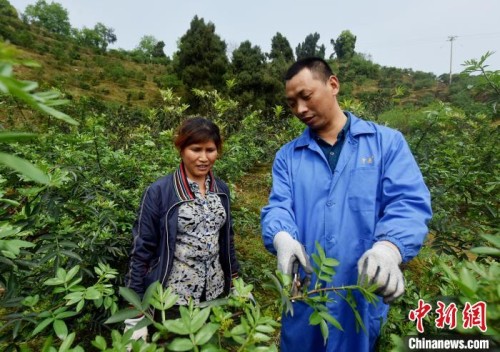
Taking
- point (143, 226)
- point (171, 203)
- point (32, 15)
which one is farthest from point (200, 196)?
point (32, 15)

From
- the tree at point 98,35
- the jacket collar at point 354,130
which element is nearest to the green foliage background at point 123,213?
the jacket collar at point 354,130

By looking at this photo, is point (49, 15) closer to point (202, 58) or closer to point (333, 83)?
point (202, 58)

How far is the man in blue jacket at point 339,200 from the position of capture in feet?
4.25

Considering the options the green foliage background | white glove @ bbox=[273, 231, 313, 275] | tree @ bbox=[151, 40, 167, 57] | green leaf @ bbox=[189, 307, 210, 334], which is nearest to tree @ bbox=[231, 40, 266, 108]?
the green foliage background

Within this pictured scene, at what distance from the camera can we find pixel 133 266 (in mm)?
1661

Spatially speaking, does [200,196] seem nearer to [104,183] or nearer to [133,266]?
[133,266]

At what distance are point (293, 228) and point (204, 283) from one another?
72cm

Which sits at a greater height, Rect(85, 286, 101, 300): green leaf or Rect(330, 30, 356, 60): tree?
Rect(330, 30, 356, 60): tree

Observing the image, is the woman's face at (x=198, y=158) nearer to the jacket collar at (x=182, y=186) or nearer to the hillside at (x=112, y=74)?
the jacket collar at (x=182, y=186)

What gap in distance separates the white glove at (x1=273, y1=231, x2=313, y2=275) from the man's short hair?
0.79 meters

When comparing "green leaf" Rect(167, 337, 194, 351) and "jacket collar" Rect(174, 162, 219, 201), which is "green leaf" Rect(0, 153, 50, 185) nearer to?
"green leaf" Rect(167, 337, 194, 351)

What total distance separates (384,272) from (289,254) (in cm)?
31

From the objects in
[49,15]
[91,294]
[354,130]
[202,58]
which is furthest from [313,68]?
[49,15]

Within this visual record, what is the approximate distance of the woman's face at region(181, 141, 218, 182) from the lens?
1782 millimetres
